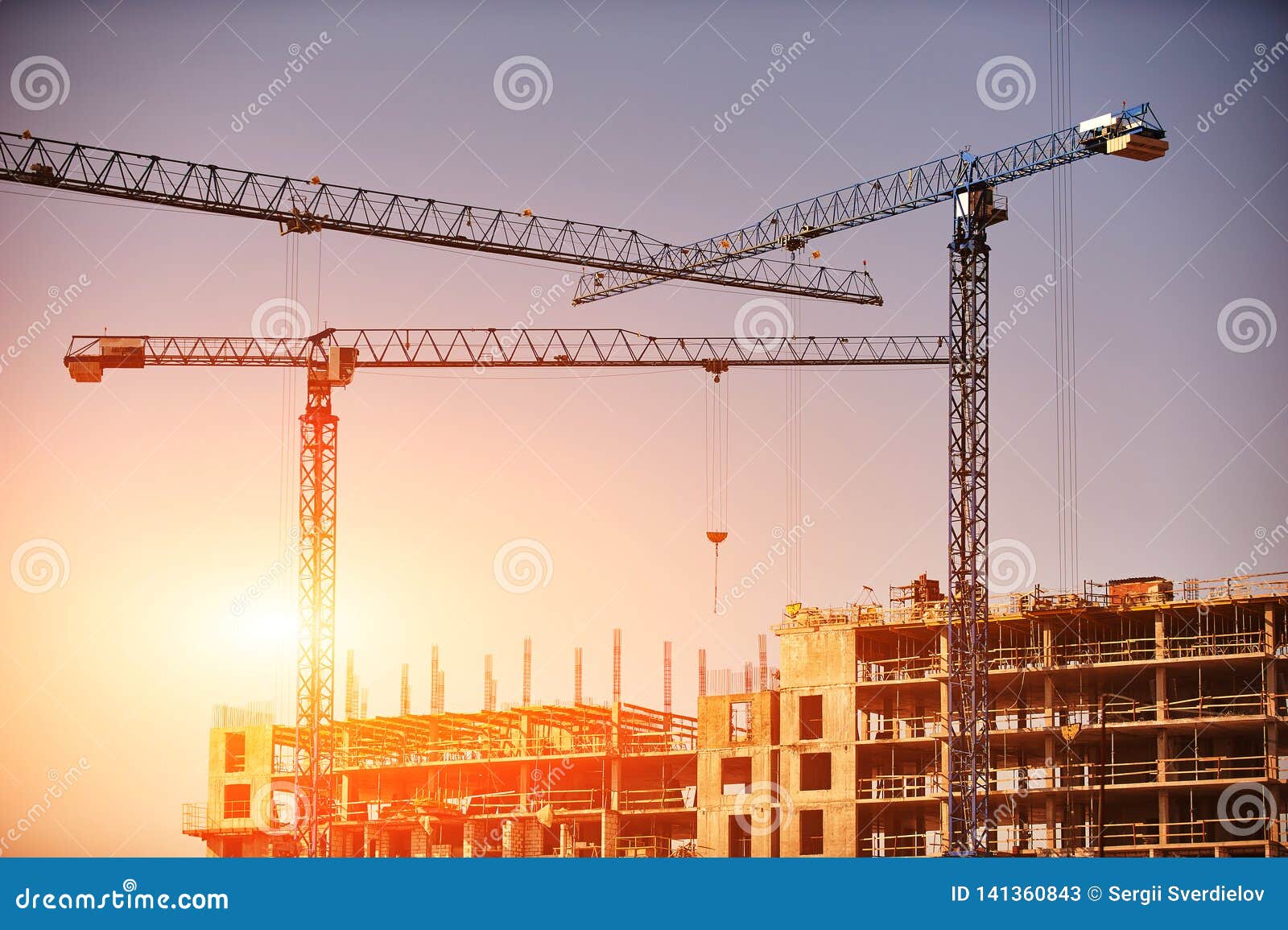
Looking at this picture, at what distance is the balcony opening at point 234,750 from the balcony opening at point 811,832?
37111mm

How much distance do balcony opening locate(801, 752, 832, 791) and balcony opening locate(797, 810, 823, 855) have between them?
4.75 feet

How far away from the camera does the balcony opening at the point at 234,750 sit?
108188 mm

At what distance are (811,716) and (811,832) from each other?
569 centimetres

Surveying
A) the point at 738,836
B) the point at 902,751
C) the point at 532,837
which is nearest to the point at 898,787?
the point at 902,751

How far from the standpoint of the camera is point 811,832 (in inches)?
3423

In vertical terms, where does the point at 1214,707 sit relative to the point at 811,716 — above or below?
above

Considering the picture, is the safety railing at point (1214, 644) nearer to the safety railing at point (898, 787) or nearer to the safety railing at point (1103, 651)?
the safety railing at point (1103, 651)

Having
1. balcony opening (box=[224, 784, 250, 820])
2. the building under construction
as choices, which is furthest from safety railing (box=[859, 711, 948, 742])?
balcony opening (box=[224, 784, 250, 820])

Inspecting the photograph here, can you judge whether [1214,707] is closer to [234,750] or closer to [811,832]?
[811,832]

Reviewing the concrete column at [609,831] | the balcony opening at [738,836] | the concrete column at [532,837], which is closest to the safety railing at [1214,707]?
the balcony opening at [738,836]

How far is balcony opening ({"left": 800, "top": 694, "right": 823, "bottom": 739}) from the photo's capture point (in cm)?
8906

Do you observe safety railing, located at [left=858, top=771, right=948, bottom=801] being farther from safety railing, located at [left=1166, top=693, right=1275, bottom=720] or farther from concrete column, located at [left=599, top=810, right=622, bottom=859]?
concrete column, located at [left=599, top=810, right=622, bottom=859]

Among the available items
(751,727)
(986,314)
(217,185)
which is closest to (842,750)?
(751,727)
